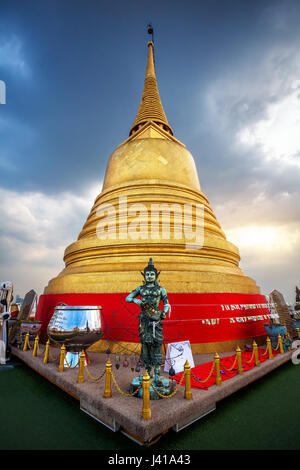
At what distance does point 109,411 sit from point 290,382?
4.23 m

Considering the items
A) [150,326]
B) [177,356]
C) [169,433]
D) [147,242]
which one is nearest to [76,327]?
[150,326]

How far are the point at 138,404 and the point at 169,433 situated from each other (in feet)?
1.79

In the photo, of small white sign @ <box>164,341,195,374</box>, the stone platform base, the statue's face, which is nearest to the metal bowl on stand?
the stone platform base

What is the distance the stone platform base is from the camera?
294cm

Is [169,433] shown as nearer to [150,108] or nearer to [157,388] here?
[157,388]

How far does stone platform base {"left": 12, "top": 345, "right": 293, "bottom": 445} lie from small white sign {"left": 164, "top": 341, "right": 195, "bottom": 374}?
849 mm

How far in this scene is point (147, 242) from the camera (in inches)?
331

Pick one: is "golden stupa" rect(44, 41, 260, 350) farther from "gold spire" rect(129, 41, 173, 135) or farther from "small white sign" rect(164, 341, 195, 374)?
"gold spire" rect(129, 41, 173, 135)

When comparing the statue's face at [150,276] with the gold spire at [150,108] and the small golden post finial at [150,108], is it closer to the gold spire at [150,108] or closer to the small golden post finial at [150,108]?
the small golden post finial at [150,108]

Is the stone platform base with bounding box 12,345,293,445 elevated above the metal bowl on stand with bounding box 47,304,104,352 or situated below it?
below

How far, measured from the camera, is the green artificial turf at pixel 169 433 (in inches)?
115

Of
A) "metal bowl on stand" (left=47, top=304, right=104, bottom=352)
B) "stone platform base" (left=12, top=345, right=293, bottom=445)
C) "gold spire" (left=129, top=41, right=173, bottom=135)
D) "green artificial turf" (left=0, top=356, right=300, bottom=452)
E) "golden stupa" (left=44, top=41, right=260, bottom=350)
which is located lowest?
"green artificial turf" (left=0, top=356, right=300, bottom=452)

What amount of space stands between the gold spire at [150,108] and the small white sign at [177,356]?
1358cm

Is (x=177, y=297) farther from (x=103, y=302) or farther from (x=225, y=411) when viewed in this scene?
(x=225, y=411)
